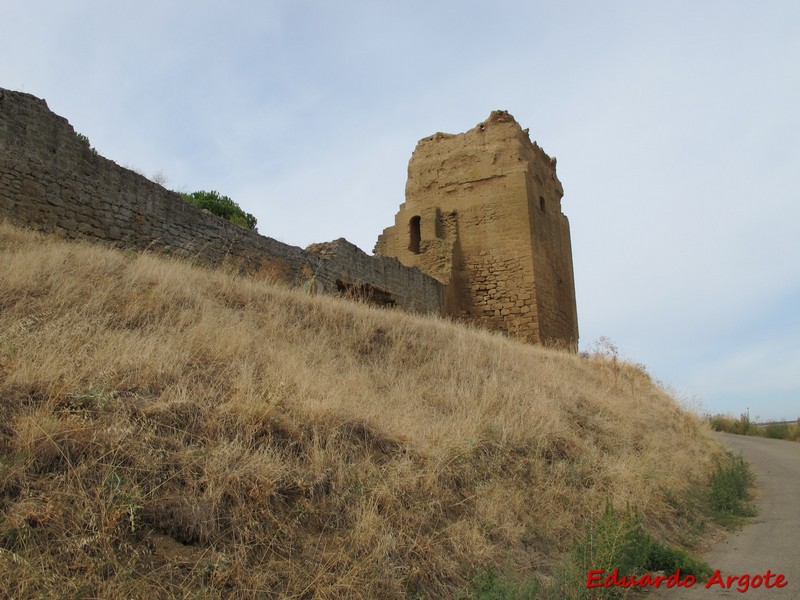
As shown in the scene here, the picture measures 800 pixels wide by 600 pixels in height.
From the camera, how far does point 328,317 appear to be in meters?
7.82

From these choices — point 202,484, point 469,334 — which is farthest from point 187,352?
point 469,334

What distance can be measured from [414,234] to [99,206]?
1034 cm

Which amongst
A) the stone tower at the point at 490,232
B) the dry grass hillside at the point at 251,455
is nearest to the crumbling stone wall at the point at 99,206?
the dry grass hillside at the point at 251,455

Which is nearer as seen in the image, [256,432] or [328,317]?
[256,432]

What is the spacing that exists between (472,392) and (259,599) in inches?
157

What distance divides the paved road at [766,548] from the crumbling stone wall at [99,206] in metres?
7.81

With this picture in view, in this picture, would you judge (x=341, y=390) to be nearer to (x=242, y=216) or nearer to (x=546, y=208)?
(x=546, y=208)

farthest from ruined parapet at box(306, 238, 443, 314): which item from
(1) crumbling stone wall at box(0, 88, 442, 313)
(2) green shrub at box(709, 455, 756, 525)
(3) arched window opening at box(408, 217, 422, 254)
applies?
(2) green shrub at box(709, 455, 756, 525)

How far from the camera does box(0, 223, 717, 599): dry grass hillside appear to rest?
2697mm

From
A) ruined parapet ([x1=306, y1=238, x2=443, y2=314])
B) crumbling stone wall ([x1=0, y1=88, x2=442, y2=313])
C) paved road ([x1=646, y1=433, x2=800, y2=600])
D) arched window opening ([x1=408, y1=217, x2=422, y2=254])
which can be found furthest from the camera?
arched window opening ([x1=408, y1=217, x2=422, y2=254])

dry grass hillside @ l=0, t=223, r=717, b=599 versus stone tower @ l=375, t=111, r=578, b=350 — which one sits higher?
stone tower @ l=375, t=111, r=578, b=350

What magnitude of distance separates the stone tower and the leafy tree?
7.51 metres

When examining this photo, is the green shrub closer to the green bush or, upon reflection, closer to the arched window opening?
the green bush

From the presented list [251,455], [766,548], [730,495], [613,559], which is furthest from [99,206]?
[730,495]
